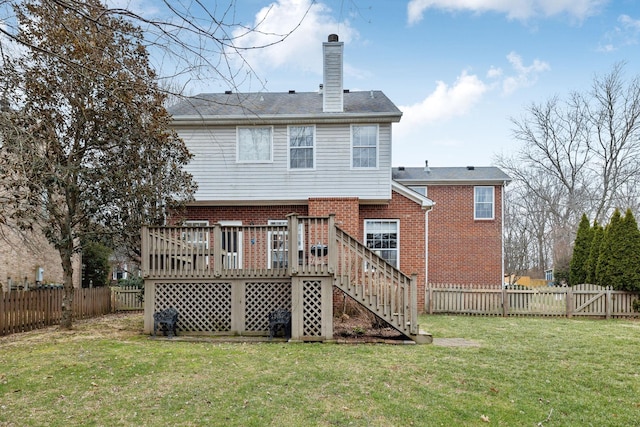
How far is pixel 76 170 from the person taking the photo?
9.09 metres

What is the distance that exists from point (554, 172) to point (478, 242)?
35.5 feet

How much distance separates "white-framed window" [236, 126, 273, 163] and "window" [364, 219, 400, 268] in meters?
3.85

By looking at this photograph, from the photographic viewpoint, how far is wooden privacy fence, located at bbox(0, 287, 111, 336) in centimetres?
928

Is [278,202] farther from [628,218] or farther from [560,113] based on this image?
[560,113]

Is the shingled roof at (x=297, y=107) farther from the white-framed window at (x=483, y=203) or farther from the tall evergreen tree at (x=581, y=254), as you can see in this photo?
the tall evergreen tree at (x=581, y=254)

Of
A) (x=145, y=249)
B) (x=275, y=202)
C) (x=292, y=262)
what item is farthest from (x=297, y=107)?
(x=145, y=249)

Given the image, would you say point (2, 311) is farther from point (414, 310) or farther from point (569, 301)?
point (569, 301)

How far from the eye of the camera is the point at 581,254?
58.2ft

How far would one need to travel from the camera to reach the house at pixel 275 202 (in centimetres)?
927

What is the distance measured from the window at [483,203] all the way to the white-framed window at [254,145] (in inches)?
437

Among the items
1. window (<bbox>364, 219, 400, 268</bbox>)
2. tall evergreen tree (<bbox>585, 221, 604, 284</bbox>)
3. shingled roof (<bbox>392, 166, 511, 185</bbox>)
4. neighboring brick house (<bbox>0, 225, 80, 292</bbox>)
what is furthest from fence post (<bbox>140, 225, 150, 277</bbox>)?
tall evergreen tree (<bbox>585, 221, 604, 284</bbox>)

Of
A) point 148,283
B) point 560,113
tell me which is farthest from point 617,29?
point 560,113

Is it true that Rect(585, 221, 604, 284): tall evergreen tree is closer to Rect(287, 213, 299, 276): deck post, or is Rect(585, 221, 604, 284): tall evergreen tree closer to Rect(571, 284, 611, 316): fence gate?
Rect(571, 284, 611, 316): fence gate

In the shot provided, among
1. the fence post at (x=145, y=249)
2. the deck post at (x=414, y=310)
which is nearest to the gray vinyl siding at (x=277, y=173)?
the fence post at (x=145, y=249)
